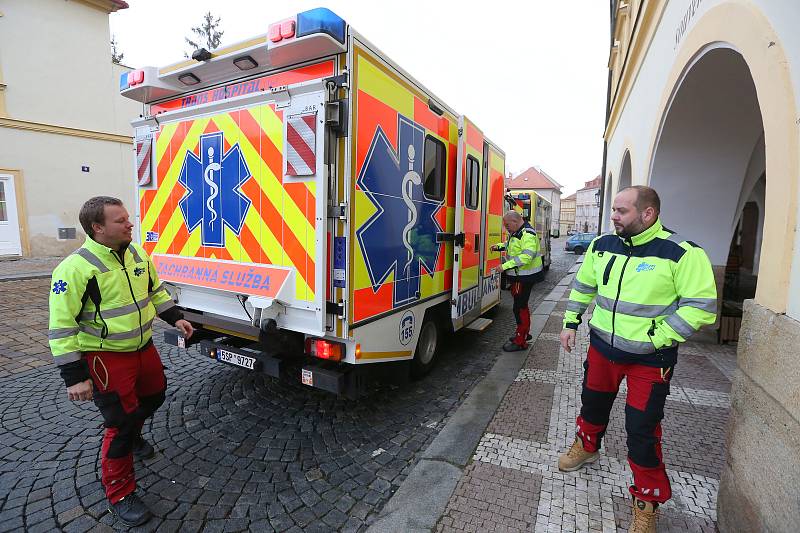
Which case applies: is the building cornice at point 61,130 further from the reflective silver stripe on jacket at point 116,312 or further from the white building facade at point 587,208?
the white building facade at point 587,208

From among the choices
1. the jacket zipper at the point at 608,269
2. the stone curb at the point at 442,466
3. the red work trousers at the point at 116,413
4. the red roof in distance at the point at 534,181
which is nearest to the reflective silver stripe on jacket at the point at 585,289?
the jacket zipper at the point at 608,269

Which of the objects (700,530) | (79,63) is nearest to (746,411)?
(700,530)

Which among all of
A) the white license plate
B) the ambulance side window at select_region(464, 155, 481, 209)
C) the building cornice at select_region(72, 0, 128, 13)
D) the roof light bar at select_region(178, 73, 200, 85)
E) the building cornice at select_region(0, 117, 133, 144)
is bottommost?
the white license plate

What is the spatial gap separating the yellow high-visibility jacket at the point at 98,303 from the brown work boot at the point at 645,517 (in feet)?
10.4

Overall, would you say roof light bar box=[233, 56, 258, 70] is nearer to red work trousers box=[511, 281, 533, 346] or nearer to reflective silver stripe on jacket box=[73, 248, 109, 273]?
reflective silver stripe on jacket box=[73, 248, 109, 273]

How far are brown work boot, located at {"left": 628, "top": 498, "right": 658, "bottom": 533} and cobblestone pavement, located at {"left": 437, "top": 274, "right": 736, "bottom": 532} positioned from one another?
11 cm

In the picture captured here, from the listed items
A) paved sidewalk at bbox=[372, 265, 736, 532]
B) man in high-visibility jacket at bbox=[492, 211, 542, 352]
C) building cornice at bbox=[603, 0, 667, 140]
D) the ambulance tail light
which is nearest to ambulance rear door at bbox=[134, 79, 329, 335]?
the ambulance tail light

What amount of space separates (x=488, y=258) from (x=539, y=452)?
3513mm

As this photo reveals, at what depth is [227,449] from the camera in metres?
3.18

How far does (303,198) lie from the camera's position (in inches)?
120

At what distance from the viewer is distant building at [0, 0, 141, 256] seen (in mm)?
11070

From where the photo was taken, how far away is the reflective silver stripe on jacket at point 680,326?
213cm

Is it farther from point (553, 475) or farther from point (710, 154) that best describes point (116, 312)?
point (710, 154)

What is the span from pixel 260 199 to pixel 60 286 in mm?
1435
